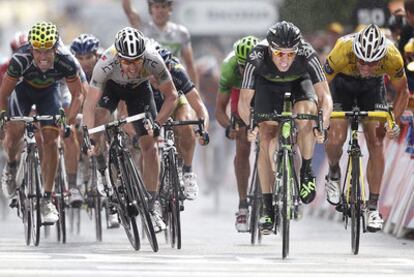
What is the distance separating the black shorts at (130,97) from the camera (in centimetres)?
1705

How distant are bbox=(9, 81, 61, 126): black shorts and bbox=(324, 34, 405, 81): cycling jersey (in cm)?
302

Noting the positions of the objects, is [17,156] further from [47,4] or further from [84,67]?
[47,4]

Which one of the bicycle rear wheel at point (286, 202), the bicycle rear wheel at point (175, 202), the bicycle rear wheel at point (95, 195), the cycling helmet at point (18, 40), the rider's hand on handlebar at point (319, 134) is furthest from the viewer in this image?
the cycling helmet at point (18, 40)

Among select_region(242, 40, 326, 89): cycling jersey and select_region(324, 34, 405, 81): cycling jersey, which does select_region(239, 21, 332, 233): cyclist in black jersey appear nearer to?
select_region(242, 40, 326, 89): cycling jersey

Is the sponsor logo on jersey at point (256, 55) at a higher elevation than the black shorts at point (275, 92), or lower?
higher

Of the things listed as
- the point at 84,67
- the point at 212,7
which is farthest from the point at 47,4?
the point at 84,67

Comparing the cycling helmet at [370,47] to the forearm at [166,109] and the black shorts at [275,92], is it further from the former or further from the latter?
the forearm at [166,109]

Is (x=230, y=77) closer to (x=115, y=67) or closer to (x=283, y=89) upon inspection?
(x=283, y=89)

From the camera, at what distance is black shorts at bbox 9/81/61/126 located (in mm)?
18219

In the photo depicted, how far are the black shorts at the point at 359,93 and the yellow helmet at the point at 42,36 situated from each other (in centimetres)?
275

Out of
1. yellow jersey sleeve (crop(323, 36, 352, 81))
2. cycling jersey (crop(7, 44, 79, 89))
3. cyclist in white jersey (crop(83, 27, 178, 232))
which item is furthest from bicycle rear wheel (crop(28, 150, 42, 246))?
yellow jersey sleeve (crop(323, 36, 352, 81))

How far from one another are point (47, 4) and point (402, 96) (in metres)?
101

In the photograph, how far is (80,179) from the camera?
19.8 m

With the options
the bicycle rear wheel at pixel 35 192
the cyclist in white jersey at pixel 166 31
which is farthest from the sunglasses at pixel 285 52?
the cyclist in white jersey at pixel 166 31
